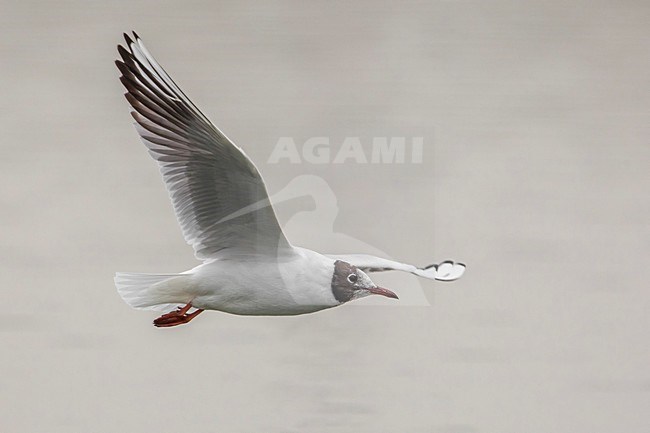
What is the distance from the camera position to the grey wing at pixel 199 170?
4.30ft

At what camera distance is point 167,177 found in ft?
4.64

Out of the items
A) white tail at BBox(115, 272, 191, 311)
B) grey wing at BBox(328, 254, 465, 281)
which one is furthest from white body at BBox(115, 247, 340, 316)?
grey wing at BBox(328, 254, 465, 281)

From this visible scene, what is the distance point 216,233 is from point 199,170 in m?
0.10

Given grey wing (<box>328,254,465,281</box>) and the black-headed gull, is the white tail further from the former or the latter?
grey wing (<box>328,254,465,281</box>)

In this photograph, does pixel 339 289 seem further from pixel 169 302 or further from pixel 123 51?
pixel 123 51

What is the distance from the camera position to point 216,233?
143 centimetres

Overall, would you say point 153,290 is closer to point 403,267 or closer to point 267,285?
point 267,285

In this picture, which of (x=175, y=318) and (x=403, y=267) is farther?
(x=403, y=267)

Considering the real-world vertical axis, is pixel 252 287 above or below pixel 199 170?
below

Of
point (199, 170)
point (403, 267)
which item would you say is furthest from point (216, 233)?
point (403, 267)

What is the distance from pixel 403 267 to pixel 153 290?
0.44 metres

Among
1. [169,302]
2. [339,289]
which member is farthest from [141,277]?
[339,289]

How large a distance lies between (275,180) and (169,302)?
1.79 feet

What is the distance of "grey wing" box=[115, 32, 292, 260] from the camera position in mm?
1310
